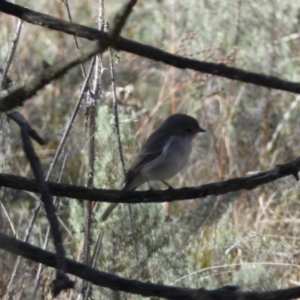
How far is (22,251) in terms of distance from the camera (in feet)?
5.15

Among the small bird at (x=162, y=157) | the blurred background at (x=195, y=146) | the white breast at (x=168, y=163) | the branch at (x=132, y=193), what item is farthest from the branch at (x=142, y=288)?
the white breast at (x=168, y=163)

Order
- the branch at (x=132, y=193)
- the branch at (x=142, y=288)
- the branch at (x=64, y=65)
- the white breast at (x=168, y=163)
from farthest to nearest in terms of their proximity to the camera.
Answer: the white breast at (x=168, y=163) → the branch at (x=132, y=193) → the branch at (x=142, y=288) → the branch at (x=64, y=65)

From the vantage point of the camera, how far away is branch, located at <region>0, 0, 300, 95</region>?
1.52m

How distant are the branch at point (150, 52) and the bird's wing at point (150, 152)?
2444mm

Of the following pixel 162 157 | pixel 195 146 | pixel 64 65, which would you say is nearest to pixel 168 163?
pixel 162 157

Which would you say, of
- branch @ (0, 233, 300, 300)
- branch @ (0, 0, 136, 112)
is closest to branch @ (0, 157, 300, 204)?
branch @ (0, 233, 300, 300)

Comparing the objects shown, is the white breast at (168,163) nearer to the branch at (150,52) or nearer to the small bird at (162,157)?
the small bird at (162,157)

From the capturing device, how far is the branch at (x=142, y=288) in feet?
4.75

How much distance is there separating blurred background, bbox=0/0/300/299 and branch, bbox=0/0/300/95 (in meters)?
1.33

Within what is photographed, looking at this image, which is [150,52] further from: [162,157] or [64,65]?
[162,157]

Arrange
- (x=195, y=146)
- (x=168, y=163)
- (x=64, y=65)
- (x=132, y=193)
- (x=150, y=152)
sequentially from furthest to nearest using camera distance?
(x=195, y=146) → (x=150, y=152) → (x=168, y=163) → (x=132, y=193) → (x=64, y=65)

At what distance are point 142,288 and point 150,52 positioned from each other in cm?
48

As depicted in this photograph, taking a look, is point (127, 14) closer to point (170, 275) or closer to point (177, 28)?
Result: point (170, 275)

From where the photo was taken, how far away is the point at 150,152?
4078mm
